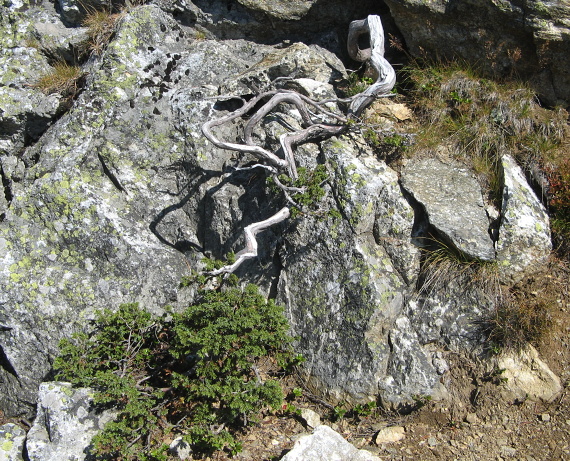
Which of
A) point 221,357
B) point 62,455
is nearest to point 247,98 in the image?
point 221,357

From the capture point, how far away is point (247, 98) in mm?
7234

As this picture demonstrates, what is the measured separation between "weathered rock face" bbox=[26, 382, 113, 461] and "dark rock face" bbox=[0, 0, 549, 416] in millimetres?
908

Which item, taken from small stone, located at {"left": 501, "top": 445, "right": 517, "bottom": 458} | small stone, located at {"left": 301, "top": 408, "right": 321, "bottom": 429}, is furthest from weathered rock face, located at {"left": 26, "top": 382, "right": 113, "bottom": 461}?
small stone, located at {"left": 501, "top": 445, "right": 517, "bottom": 458}

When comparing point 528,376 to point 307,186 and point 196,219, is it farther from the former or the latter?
point 196,219

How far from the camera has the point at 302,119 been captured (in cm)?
668

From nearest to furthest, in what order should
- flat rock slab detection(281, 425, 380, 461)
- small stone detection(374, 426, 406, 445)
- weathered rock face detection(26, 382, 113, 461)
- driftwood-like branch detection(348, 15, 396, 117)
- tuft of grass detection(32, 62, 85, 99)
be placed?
flat rock slab detection(281, 425, 380, 461), weathered rock face detection(26, 382, 113, 461), small stone detection(374, 426, 406, 445), driftwood-like branch detection(348, 15, 396, 117), tuft of grass detection(32, 62, 85, 99)

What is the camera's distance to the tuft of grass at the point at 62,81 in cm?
783

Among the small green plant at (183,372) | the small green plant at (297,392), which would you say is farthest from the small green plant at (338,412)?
the small green plant at (183,372)

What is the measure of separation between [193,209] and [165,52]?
2.65 metres

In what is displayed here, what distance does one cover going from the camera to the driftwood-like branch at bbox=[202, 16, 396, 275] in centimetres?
602

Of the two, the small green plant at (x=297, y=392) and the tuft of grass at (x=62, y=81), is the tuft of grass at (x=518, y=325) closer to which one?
the small green plant at (x=297, y=392)

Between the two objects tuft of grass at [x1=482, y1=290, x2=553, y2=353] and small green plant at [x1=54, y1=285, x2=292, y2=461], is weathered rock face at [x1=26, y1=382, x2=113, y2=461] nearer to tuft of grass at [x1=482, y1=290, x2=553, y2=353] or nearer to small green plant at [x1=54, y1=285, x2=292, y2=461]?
small green plant at [x1=54, y1=285, x2=292, y2=461]

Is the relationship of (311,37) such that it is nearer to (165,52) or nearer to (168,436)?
(165,52)

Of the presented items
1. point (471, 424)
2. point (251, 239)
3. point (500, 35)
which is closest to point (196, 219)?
point (251, 239)
